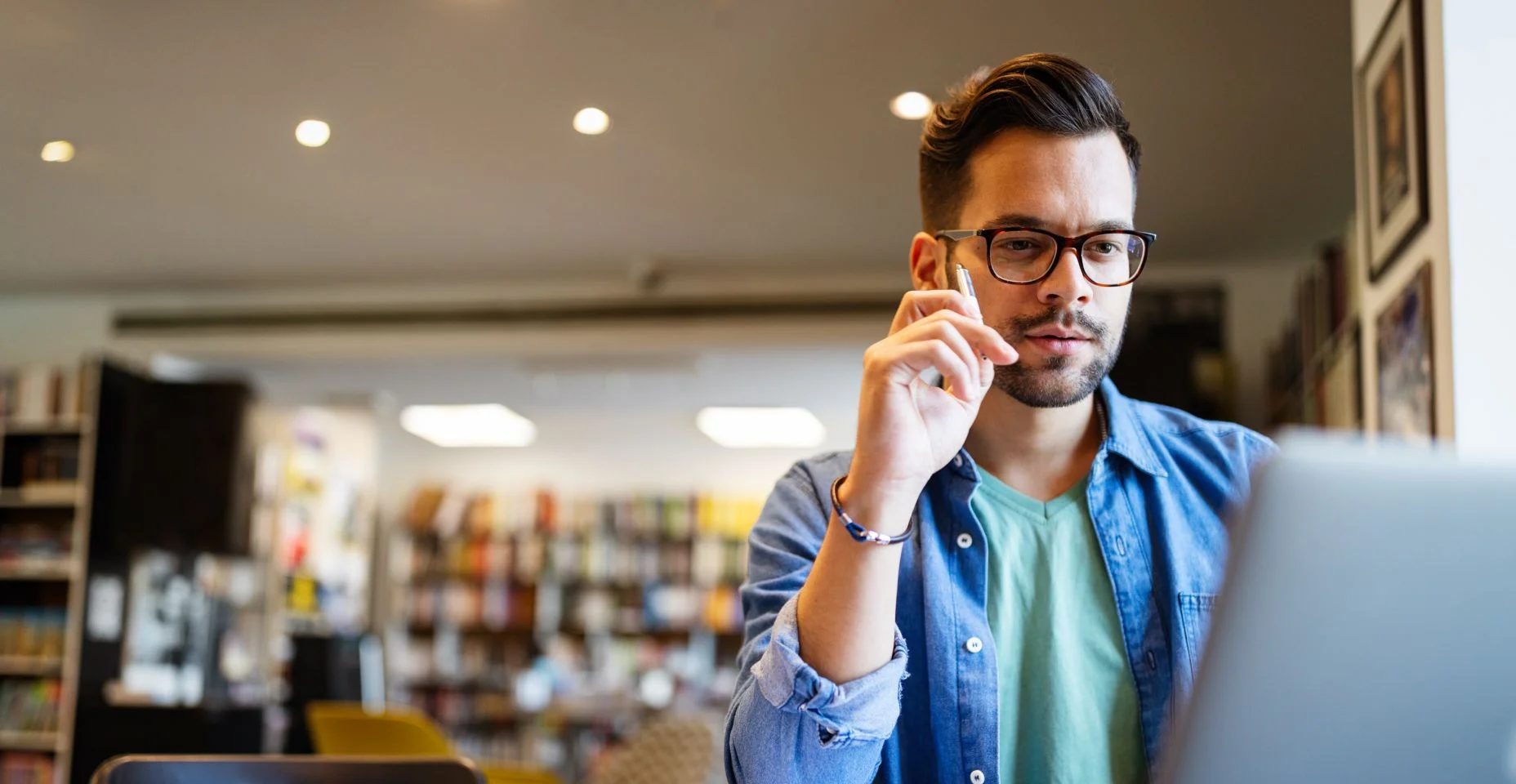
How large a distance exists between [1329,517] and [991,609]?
0.62 m

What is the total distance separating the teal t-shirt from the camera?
1.04 meters

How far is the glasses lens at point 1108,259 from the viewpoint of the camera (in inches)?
42.9

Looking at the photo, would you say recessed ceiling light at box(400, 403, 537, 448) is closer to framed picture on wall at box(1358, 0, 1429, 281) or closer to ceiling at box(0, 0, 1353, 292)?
ceiling at box(0, 0, 1353, 292)

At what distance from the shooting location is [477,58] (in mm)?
4117

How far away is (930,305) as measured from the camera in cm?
98

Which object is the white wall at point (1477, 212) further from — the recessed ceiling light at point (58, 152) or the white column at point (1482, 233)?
the recessed ceiling light at point (58, 152)

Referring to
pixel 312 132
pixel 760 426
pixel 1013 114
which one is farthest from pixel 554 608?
pixel 1013 114

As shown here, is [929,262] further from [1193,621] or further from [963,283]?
[1193,621]

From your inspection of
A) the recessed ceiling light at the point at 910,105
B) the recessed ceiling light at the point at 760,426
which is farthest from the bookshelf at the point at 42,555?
the recessed ceiling light at the point at 910,105

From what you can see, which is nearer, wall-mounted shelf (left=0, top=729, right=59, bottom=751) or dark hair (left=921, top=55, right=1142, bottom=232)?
dark hair (left=921, top=55, right=1142, bottom=232)

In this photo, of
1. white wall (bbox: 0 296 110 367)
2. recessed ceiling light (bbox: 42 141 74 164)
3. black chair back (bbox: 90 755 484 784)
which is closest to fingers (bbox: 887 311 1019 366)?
black chair back (bbox: 90 755 484 784)

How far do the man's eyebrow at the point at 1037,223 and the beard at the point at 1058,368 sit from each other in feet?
0.22

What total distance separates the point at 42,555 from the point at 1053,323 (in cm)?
659

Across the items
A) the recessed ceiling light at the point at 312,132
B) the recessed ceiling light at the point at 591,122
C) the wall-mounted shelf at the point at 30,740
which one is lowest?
the wall-mounted shelf at the point at 30,740
